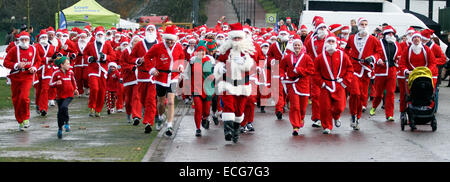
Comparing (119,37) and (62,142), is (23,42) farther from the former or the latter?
(119,37)

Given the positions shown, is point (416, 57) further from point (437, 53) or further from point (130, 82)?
point (130, 82)

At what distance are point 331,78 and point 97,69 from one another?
610 cm

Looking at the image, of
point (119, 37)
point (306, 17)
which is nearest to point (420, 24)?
point (306, 17)

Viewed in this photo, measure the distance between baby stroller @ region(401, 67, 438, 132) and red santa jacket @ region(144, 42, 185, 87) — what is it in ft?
13.4

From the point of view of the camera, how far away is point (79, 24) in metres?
46.8

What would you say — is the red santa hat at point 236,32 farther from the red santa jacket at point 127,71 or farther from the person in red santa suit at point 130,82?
the red santa jacket at point 127,71

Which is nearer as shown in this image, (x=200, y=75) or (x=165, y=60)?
(x=165, y=60)

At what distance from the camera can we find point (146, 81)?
15383 millimetres

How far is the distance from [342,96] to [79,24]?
3336 cm

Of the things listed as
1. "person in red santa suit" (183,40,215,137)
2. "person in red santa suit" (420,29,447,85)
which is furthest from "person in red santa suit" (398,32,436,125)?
"person in red santa suit" (183,40,215,137)

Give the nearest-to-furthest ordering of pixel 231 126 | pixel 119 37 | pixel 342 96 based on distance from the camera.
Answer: pixel 231 126
pixel 342 96
pixel 119 37

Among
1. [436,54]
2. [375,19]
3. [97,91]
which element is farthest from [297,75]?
[375,19]

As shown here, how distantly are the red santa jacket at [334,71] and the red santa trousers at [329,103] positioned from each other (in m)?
0.09

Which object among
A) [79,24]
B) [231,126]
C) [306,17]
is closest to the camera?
[231,126]
